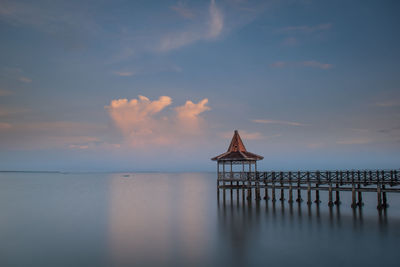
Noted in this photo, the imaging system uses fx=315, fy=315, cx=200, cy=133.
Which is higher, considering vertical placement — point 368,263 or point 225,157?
point 225,157

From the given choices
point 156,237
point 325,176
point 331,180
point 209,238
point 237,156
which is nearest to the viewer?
point 209,238

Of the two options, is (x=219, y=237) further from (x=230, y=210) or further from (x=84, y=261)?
(x=230, y=210)

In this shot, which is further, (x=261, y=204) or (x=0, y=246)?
(x=261, y=204)

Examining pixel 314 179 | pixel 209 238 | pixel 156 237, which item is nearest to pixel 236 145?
pixel 314 179

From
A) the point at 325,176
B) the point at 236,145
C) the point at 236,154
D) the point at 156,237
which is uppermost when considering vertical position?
the point at 236,145

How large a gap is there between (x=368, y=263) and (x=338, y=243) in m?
2.81

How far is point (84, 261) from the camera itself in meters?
14.2

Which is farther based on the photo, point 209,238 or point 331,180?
point 331,180

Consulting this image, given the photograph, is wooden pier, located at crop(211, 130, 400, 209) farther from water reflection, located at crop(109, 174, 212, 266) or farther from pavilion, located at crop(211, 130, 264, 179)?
water reflection, located at crop(109, 174, 212, 266)

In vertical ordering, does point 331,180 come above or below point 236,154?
below

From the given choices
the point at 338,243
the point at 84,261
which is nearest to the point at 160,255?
the point at 84,261

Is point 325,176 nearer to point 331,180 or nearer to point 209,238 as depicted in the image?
point 331,180

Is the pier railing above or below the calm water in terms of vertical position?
above

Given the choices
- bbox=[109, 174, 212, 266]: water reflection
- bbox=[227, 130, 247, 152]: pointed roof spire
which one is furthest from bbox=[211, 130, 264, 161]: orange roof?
bbox=[109, 174, 212, 266]: water reflection
